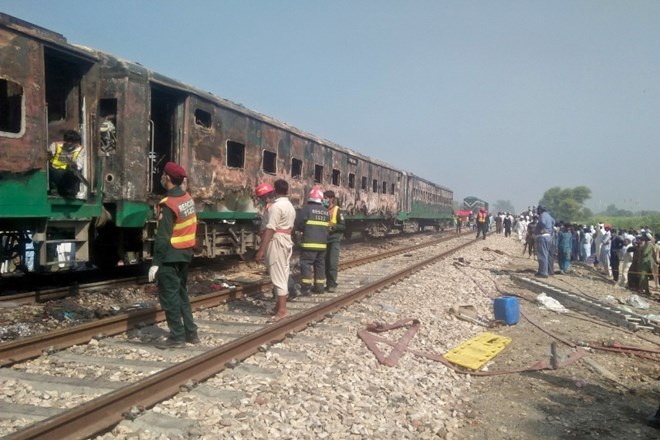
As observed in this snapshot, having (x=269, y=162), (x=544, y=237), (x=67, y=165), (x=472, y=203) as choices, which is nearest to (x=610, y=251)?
(x=544, y=237)

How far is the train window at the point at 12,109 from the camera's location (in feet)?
18.5

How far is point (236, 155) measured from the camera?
10.2 metres

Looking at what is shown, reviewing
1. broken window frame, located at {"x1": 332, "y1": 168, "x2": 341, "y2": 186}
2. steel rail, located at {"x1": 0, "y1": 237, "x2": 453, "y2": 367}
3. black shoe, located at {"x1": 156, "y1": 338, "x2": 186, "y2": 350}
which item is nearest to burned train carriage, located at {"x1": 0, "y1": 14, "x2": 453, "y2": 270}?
steel rail, located at {"x1": 0, "y1": 237, "x2": 453, "y2": 367}

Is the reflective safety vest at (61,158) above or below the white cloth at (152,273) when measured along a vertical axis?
above

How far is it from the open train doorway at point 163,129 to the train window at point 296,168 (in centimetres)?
369

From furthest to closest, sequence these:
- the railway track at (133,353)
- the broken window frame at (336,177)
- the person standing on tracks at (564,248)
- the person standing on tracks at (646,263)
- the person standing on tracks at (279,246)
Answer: the broken window frame at (336,177) < the person standing on tracks at (564,248) < the person standing on tracks at (646,263) < the person standing on tracks at (279,246) < the railway track at (133,353)

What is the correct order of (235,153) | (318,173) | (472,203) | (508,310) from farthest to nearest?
1. (472,203)
2. (318,173)
3. (235,153)
4. (508,310)

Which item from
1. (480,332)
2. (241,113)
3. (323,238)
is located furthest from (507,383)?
(241,113)

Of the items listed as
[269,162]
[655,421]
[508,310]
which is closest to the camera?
[655,421]

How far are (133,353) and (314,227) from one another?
3.34m

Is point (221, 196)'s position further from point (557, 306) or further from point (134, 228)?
point (557, 306)

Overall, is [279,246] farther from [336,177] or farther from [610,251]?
[610,251]

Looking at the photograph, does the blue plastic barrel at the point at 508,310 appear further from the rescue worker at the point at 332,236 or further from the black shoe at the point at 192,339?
the black shoe at the point at 192,339

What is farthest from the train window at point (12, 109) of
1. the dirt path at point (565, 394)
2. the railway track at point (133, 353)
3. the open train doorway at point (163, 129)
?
the dirt path at point (565, 394)
